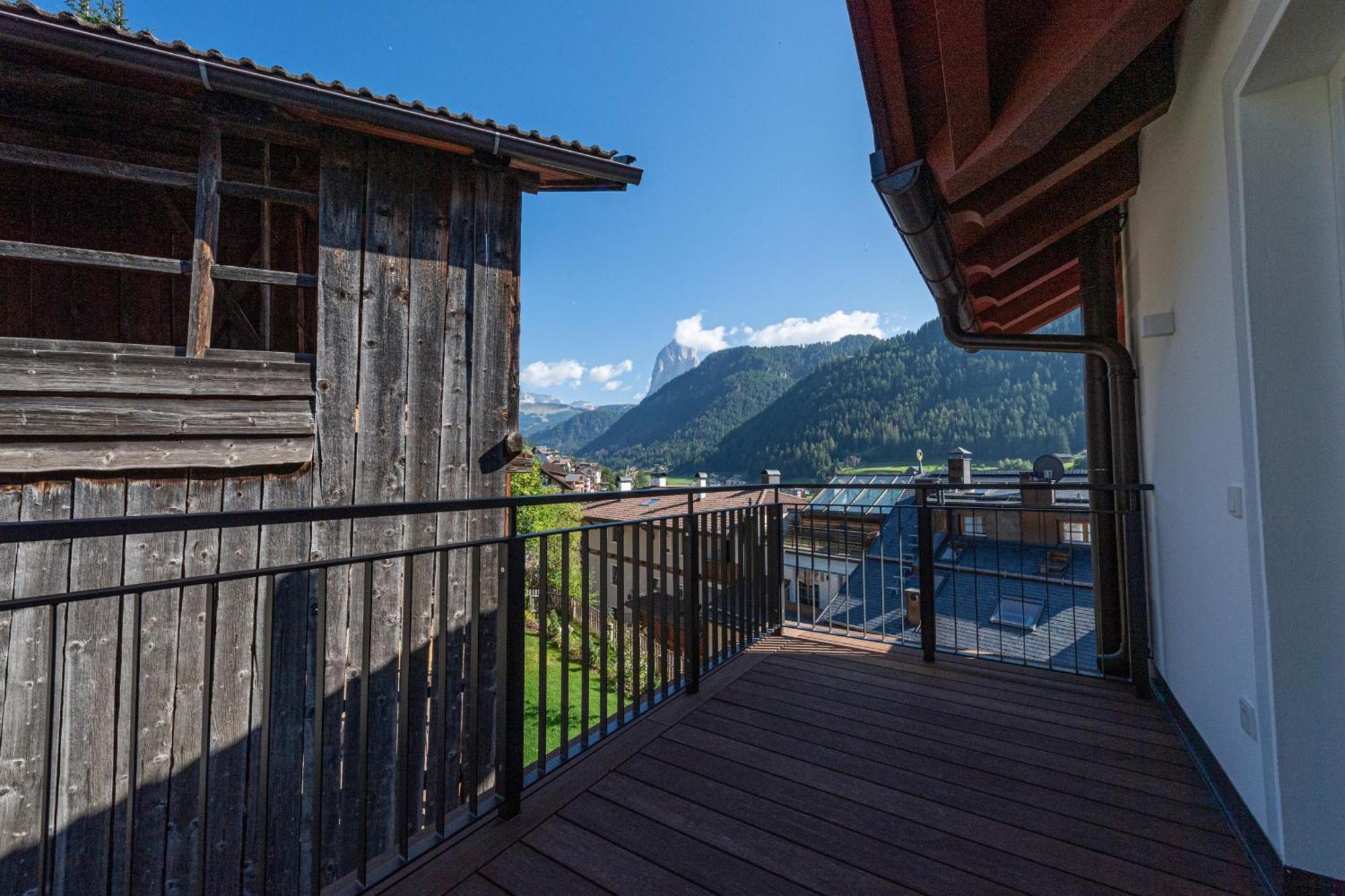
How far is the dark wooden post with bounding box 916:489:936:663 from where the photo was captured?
10.3 ft

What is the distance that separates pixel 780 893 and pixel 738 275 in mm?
101234

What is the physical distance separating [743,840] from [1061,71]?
272 cm

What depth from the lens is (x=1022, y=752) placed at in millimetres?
2137

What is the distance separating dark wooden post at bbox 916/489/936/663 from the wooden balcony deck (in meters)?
0.49

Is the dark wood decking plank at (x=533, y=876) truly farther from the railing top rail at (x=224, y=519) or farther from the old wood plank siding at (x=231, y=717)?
the old wood plank siding at (x=231, y=717)

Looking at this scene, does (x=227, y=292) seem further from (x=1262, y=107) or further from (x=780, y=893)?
(x=1262, y=107)

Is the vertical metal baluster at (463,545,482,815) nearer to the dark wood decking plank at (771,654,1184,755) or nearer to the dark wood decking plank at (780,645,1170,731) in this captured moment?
the dark wood decking plank at (771,654,1184,755)

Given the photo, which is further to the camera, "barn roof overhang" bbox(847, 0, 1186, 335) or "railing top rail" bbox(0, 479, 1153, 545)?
"barn roof overhang" bbox(847, 0, 1186, 335)

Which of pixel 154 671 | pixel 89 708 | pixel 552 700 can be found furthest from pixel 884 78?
pixel 552 700

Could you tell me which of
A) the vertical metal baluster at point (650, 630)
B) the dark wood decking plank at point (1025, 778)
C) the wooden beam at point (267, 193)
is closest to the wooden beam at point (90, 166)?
the wooden beam at point (267, 193)

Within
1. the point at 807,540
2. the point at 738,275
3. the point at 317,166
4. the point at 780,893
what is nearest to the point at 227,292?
the point at 317,166

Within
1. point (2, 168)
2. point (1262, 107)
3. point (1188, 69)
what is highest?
point (2, 168)

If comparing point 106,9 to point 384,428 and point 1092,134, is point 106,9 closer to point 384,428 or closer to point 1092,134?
point 384,428

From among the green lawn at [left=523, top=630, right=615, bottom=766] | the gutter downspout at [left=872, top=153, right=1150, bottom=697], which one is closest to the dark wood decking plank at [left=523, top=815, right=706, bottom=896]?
the gutter downspout at [left=872, top=153, right=1150, bottom=697]
